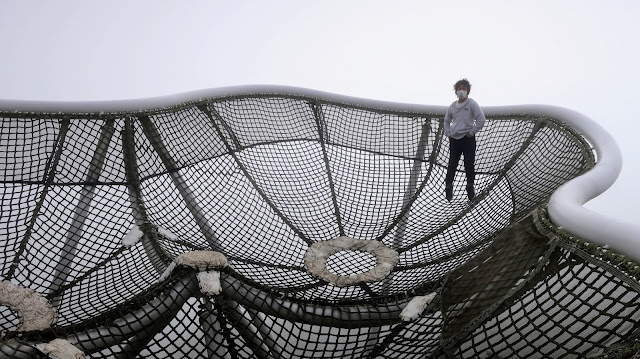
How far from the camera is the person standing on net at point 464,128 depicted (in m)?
2.04

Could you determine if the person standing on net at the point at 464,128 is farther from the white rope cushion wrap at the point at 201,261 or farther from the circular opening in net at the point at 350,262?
the white rope cushion wrap at the point at 201,261

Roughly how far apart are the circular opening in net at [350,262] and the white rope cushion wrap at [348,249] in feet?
0.05

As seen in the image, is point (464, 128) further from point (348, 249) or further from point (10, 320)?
point (10, 320)

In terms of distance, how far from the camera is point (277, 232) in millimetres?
2160

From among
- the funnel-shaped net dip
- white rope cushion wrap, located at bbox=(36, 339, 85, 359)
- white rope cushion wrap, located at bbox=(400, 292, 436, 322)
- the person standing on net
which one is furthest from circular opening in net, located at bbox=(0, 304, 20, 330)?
the person standing on net

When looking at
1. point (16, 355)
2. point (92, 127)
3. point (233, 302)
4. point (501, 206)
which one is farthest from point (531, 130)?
point (16, 355)

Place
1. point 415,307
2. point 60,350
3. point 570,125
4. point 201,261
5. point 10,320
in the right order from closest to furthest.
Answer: point 60,350 < point 201,261 < point 415,307 < point 10,320 < point 570,125

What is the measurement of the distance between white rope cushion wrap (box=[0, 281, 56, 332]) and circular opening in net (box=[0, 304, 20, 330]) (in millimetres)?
13

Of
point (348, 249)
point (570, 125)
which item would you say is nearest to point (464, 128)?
point (570, 125)

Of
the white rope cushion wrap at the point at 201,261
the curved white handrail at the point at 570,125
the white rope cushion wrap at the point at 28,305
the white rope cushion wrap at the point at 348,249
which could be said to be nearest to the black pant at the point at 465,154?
the curved white handrail at the point at 570,125

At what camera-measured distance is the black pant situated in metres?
2.11

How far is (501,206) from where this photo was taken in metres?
2.01

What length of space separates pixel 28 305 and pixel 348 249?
1145mm

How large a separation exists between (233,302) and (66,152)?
3.70ft
